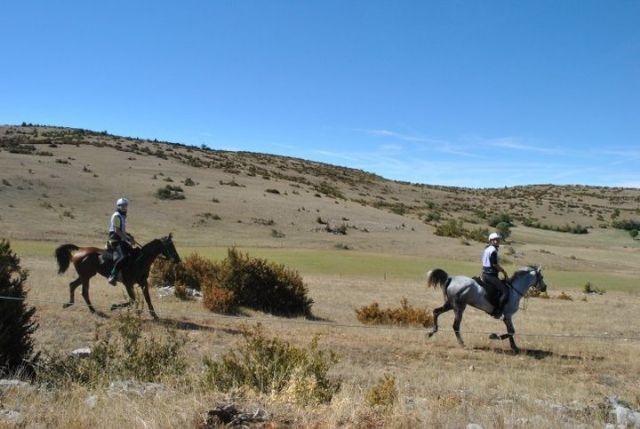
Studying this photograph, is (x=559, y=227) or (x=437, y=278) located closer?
(x=437, y=278)

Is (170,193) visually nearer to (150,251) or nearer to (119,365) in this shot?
(150,251)

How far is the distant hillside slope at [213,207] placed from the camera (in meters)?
43.0

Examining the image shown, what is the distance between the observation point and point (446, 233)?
55.0 m

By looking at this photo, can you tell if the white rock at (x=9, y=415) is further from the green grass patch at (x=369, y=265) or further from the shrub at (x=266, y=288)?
the green grass patch at (x=369, y=265)

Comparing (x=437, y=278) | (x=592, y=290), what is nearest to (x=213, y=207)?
(x=592, y=290)

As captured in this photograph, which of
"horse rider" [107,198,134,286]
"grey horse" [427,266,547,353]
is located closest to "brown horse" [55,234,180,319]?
"horse rider" [107,198,134,286]

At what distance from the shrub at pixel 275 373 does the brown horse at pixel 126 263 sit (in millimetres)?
7172

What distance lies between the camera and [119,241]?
14109mm

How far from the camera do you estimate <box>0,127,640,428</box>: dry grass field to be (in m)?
5.98

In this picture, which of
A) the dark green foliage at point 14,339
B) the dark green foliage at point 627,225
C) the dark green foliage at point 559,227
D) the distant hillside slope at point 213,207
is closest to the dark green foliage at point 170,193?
the distant hillside slope at point 213,207

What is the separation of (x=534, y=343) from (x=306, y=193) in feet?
183

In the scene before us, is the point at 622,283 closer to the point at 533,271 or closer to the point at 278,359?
the point at 533,271

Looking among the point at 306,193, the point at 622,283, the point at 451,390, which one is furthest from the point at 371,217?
the point at 451,390

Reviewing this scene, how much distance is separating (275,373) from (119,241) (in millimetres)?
8204
